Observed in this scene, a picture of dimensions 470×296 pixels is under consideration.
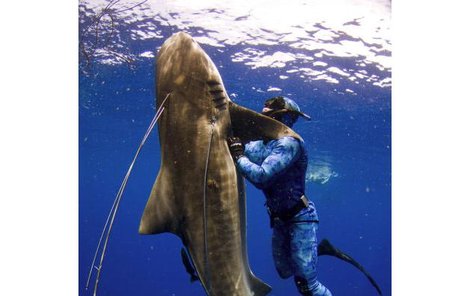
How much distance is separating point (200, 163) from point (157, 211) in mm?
717

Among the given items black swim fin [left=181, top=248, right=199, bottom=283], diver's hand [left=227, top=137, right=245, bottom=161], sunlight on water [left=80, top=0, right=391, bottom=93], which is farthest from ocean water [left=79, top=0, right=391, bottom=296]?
diver's hand [left=227, top=137, right=245, bottom=161]

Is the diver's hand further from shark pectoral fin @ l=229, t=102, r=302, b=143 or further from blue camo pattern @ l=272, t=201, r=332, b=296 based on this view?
blue camo pattern @ l=272, t=201, r=332, b=296

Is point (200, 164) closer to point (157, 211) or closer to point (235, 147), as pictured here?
point (235, 147)

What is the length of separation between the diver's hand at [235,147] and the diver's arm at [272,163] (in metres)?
0.06

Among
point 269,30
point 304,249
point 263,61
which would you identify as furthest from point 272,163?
point 263,61

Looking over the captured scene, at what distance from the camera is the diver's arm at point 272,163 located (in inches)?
155

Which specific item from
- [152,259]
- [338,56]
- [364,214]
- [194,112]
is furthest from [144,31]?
[152,259]

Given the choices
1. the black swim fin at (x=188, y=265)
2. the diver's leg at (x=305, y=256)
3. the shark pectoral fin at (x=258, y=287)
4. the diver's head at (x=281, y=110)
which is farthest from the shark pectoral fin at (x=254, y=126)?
the shark pectoral fin at (x=258, y=287)

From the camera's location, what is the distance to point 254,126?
4223mm

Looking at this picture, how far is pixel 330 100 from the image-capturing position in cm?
1193

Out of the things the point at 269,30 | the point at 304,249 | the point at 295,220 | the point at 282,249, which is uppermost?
the point at 269,30

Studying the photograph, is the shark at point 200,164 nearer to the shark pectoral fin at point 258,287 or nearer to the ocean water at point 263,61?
the shark pectoral fin at point 258,287
